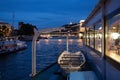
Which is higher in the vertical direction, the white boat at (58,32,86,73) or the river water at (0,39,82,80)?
the white boat at (58,32,86,73)

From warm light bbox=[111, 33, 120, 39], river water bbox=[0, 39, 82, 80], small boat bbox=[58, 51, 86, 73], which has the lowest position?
river water bbox=[0, 39, 82, 80]

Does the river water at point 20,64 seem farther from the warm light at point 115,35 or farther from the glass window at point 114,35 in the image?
the warm light at point 115,35

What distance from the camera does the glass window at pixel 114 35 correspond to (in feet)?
25.0

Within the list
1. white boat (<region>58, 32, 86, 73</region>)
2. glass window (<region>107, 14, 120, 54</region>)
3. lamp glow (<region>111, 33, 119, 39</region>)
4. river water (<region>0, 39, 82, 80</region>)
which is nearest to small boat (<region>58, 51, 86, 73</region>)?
white boat (<region>58, 32, 86, 73</region>)

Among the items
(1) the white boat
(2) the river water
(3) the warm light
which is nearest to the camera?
(3) the warm light

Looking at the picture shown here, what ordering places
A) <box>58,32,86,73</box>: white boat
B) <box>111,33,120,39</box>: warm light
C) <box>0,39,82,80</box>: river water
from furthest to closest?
1. <box>0,39,82,80</box>: river water
2. <box>58,32,86,73</box>: white boat
3. <box>111,33,120,39</box>: warm light

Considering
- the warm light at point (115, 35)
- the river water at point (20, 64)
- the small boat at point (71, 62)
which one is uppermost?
the warm light at point (115, 35)

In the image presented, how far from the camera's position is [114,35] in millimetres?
8133

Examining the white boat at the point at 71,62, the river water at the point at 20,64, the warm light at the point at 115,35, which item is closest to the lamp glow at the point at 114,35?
the warm light at the point at 115,35

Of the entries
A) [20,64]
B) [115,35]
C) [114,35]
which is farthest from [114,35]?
[20,64]

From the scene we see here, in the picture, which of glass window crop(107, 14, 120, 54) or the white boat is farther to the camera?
the white boat

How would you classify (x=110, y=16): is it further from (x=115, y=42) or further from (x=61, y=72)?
(x=61, y=72)

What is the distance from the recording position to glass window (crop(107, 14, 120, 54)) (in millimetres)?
7617

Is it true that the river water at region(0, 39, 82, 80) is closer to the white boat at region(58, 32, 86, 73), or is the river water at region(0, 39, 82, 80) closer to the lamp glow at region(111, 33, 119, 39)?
the white boat at region(58, 32, 86, 73)
